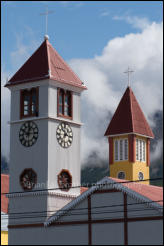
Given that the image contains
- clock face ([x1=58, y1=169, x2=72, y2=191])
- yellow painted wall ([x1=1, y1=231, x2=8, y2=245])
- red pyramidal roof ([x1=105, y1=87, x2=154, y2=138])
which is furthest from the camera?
yellow painted wall ([x1=1, y1=231, x2=8, y2=245])

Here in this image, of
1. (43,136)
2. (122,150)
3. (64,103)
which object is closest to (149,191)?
(43,136)

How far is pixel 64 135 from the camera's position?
188 feet

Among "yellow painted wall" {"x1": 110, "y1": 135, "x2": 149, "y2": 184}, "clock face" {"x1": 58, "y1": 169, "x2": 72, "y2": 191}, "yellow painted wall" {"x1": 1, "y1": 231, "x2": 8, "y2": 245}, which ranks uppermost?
"yellow painted wall" {"x1": 110, "y1": 135, "x2": 149, "y2": 184}

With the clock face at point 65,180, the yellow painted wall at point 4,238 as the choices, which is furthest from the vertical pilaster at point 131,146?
the yellow painted wall at point 4,238

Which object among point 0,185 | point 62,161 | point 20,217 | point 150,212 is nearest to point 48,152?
point 62,161

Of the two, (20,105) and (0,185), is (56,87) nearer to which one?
(20,105)

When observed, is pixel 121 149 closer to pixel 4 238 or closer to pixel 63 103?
pixel 4 238

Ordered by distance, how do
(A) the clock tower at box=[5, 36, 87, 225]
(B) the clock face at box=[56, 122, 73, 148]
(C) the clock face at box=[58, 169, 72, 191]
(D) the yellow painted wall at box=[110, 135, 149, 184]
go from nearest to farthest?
1. (A) the clock tower at box=[5, 36, 87, 225]
2. (C) the clock face at box=[58, 169, 72, 191]
3. (B) the clock face at box=[56, 122, 73, 148]
4. (D) the yellow painted wall at box=[110, 135, 149, 184]

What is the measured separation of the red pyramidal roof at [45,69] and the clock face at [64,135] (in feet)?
10.2

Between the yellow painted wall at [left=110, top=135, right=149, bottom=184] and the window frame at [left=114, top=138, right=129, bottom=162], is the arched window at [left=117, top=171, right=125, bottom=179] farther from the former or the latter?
the window frame at [left=114, top=138, right=129, bottom=162]

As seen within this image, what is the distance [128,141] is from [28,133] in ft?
56.1

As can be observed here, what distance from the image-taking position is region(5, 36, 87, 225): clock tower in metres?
56.0

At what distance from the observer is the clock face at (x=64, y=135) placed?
57062mm

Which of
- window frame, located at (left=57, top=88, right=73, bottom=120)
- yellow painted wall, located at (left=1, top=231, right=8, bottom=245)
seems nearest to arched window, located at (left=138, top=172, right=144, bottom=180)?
yellow painted wall, located at (left=1, top=231, right=8, bottom=245)
